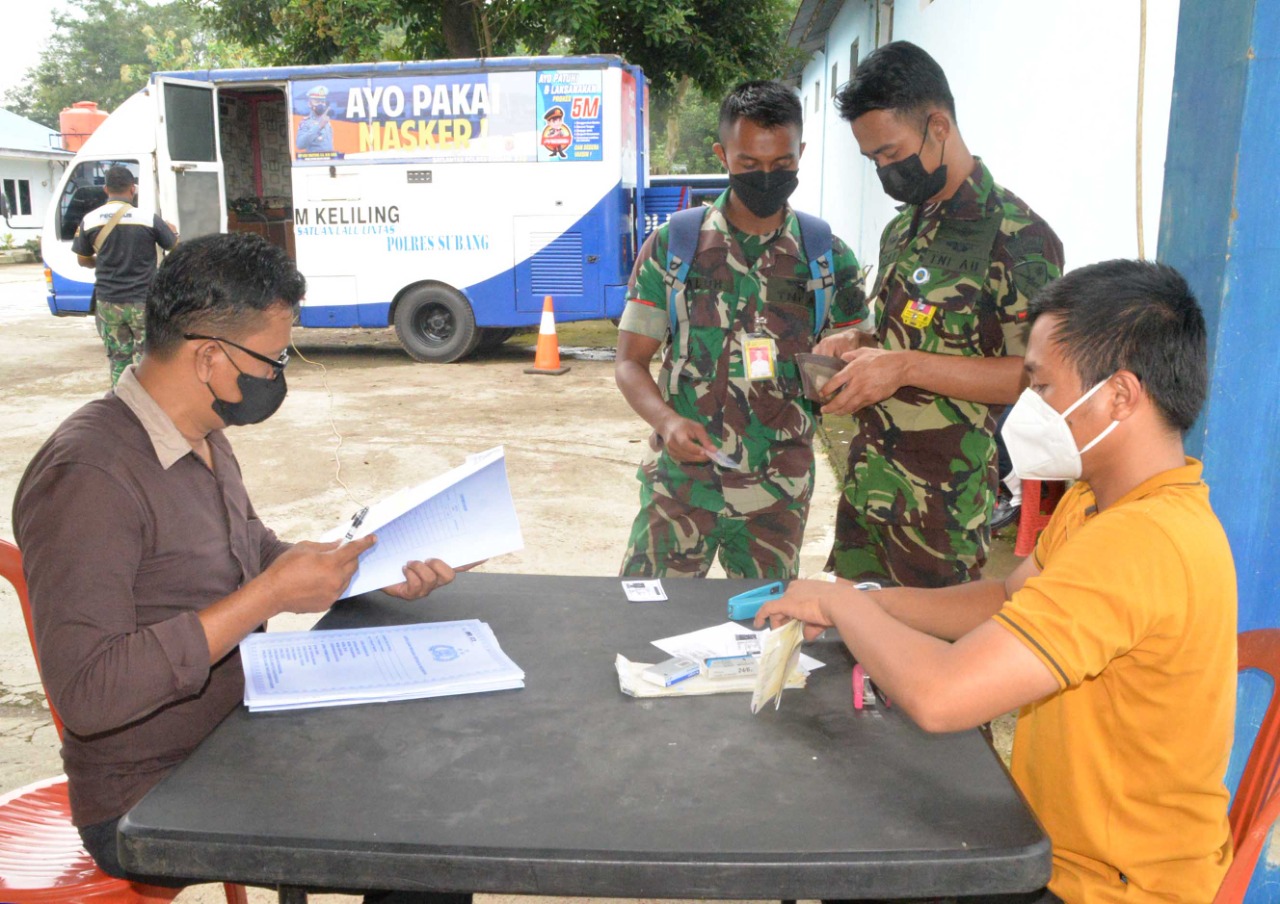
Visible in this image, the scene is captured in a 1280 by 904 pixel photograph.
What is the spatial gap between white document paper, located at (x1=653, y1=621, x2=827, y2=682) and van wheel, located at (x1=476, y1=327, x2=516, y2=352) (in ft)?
27.3

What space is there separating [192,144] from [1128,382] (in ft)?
30.8

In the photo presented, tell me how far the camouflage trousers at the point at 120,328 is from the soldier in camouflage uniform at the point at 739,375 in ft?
17.8

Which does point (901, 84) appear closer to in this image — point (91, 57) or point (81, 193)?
point (81, 193)

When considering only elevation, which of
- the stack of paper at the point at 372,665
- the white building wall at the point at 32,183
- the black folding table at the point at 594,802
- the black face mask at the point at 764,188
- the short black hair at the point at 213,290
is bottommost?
the black folding table at the point at 594,802

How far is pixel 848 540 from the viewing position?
2.52m

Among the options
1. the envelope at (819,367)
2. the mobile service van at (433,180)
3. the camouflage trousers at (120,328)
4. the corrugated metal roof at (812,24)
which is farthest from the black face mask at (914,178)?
the corrugated metal roof at (812,24)

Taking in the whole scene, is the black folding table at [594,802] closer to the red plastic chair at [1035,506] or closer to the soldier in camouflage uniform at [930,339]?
the soldier in camouflage uniform at [930,339]

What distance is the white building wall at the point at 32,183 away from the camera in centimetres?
2700

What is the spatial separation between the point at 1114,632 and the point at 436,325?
345 inches

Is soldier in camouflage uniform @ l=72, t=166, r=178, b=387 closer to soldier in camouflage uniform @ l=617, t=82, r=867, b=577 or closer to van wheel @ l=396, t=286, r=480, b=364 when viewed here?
van wheel @ l=396, t=286, r=480, b=364

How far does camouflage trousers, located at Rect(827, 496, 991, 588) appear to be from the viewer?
240 centimetres

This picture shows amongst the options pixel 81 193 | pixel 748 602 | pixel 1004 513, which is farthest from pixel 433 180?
pixel 748 602

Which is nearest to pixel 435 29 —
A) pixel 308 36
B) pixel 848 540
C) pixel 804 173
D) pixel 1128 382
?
pixel 308 36

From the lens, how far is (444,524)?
69.5 inches
